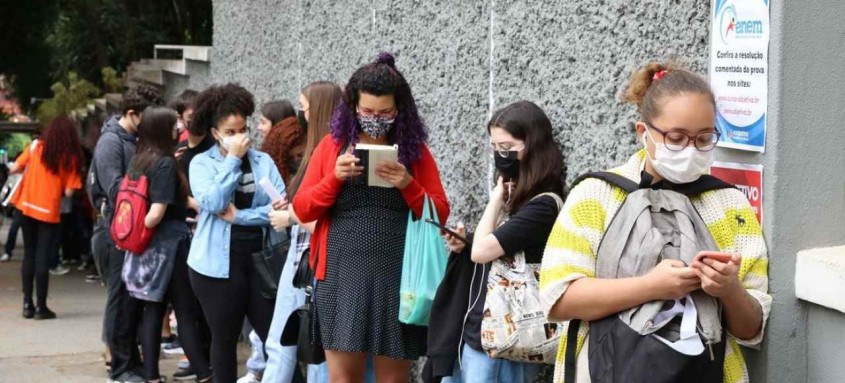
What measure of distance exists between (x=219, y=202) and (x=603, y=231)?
10.9 feet

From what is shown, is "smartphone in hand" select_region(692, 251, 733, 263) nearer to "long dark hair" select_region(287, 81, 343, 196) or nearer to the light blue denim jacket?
"long dark hair" select_region(287, 81, 343, 196)

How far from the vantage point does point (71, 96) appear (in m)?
21.8

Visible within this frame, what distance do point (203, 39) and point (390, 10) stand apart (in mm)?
15367

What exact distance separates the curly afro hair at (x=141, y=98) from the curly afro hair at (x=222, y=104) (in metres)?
1.44

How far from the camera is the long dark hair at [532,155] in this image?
14.6 ft

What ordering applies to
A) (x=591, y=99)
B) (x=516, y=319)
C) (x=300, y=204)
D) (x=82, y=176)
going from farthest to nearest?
(x=82, y=176)
(x=300, y=204)
(x=591, y=99)
(x=516, y=319)

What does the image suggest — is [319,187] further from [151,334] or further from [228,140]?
[151,334]

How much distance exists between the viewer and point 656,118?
313 centimetres

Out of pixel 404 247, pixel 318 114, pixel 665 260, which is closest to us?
pixel 665 260

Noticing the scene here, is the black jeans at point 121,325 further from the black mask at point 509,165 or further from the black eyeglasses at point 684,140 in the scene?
the black eyeglasses at point 684,140

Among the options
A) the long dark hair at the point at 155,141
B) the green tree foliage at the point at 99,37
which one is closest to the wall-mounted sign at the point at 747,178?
the long dark hair at the point at 155,141

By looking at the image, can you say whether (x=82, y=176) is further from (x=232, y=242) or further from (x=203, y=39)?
(x=203, y=39)

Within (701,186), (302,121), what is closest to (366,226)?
(302,121)

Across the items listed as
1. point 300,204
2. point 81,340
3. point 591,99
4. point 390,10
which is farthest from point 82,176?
point 591,99
